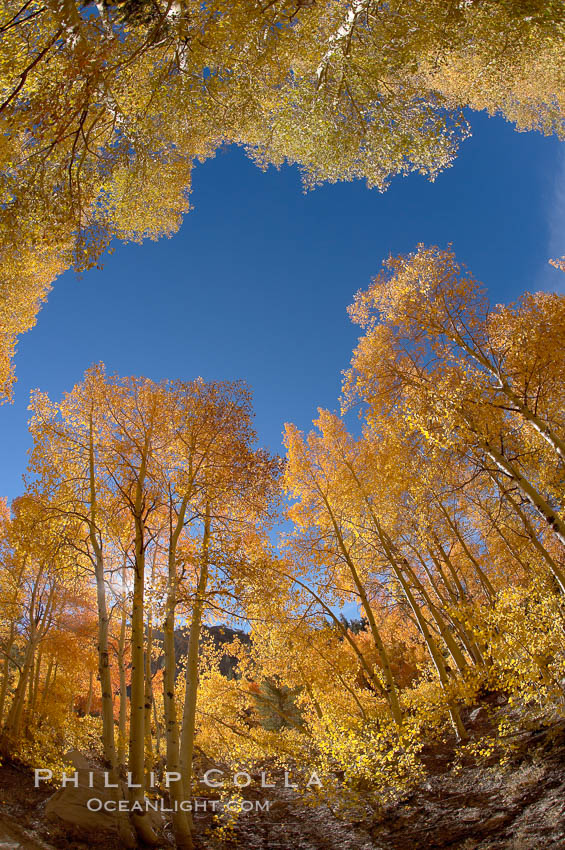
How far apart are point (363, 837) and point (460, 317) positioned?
920cm

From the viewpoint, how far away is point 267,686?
20.5 metres

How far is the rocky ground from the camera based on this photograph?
515cm

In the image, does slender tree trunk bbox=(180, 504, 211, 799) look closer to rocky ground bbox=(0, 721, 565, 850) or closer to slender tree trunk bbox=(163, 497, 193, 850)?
slender tree trunk bbox=(163, 497, 193, 850)

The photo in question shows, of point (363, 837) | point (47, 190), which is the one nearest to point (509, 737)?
point (363, 837)

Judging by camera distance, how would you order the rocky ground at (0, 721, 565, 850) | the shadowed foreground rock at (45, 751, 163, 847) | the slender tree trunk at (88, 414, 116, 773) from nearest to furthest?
the rocky ground at (0, 721, 565, 850) < the slender tree trunk at (88, 414, 116, 773) < the shadowed foreground rock at (45, 751, 163, 847)

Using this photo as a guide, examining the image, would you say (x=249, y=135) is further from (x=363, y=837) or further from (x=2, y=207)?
(x=363, y=837)

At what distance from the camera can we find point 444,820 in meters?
6.28

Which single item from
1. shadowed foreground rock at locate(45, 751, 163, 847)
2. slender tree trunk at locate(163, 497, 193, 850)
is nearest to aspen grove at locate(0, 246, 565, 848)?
slender tree trunk at locate(163, 497, 193, 850)

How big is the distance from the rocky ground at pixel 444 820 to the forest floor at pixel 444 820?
0.02 m

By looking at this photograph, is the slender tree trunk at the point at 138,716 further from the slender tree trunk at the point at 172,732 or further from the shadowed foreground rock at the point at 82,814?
the shadowed foreground rock at the point at 82,814

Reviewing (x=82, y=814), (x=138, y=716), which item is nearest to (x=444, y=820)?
(x=138, y=716)

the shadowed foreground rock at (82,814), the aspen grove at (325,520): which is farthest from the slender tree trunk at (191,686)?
the shadowed foreground rock at (82,814)

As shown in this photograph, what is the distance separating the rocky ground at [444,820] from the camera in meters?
5.15

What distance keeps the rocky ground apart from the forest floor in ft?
0.05
